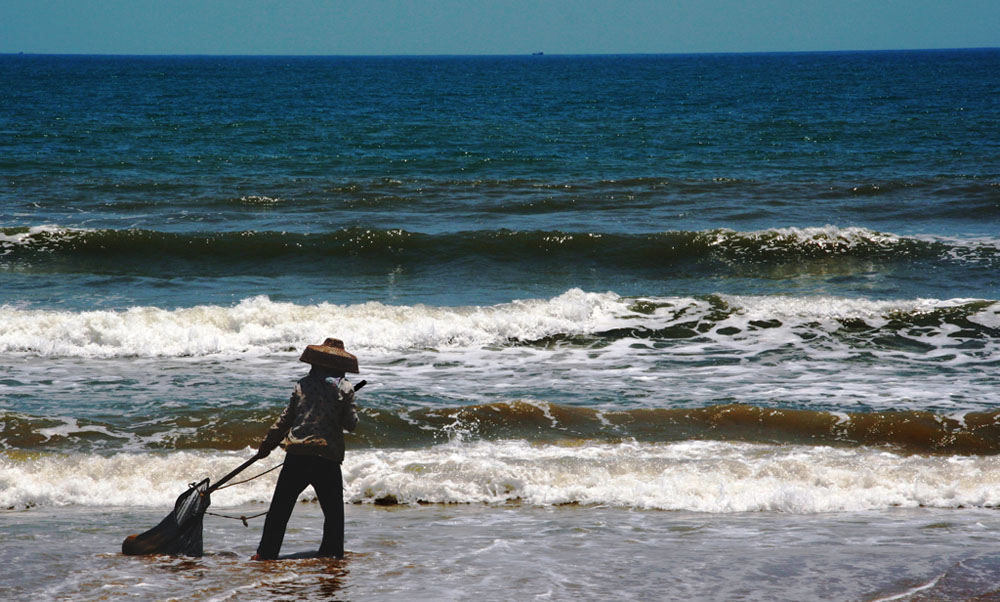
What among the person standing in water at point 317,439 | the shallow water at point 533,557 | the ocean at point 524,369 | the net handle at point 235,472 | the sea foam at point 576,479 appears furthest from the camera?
the sea foam at point 576,479

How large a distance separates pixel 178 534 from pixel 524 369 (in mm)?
6509

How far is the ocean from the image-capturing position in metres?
6.29

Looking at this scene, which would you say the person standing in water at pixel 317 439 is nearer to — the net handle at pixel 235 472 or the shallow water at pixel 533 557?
the net handle at pixel 235 472

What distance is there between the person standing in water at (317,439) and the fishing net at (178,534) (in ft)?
1.28

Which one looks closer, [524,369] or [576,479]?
[576,479]

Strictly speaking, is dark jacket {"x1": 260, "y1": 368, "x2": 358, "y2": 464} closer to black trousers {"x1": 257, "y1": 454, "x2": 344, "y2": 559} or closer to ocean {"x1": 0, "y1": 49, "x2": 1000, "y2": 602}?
black trousers {"x1": 257, "y1": 454, "x2": 344, "y2": 559}

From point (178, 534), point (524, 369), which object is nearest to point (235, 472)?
point (178, 534)

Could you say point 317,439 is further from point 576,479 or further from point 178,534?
point 576,479

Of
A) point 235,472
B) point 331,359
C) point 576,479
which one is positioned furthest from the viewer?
point 576,479

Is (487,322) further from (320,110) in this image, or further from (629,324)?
(320,110)

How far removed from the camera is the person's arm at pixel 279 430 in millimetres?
6035

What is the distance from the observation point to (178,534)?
616 centimetres

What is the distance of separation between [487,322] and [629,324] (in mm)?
2014

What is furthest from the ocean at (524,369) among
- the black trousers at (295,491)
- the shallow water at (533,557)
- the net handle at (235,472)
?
the net handle at (235,472)
